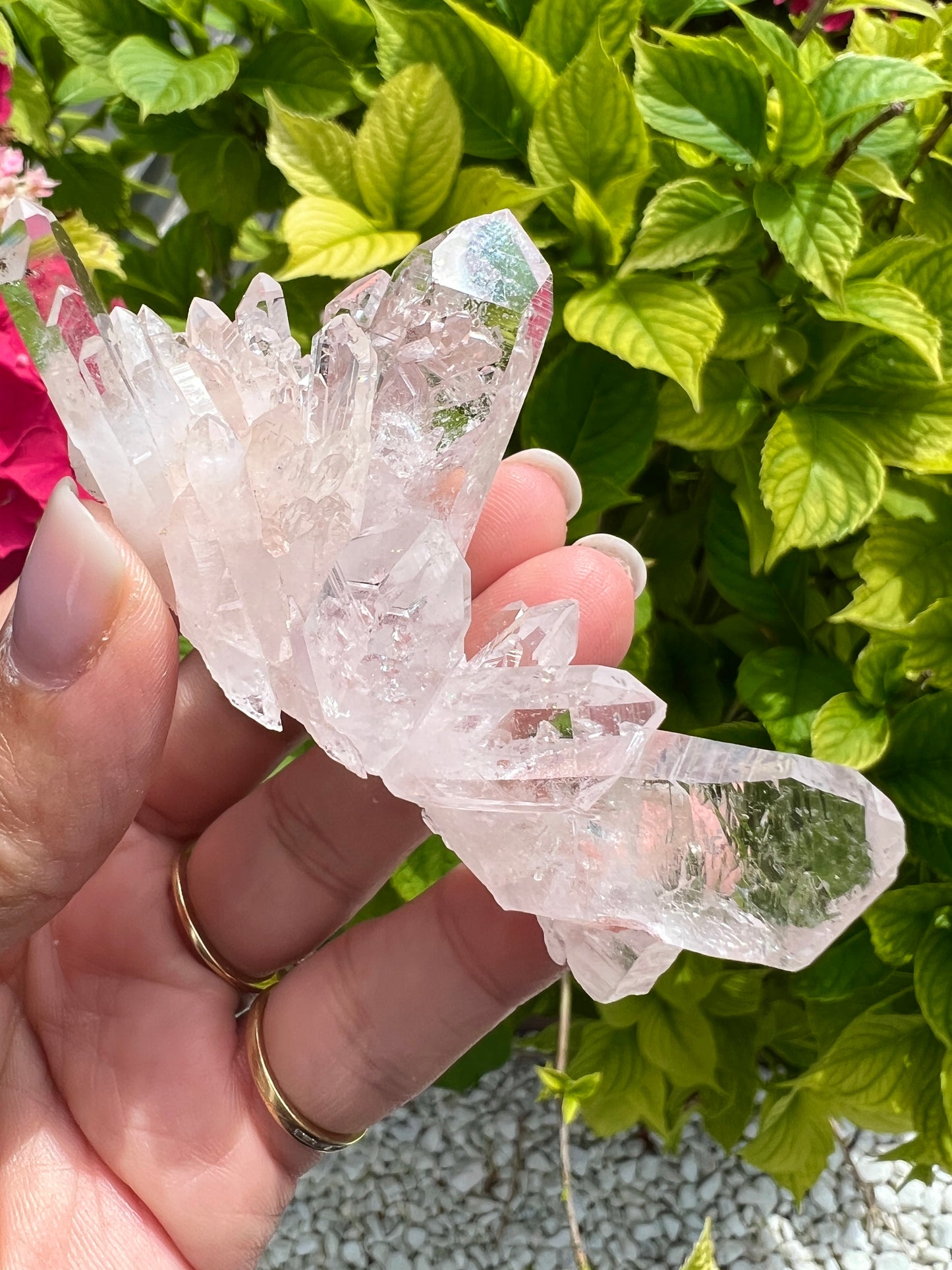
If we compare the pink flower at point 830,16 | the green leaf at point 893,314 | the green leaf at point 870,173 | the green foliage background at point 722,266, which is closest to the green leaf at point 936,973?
the green foliage background at point 722,266

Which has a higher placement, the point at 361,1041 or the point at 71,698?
the point at 71,698

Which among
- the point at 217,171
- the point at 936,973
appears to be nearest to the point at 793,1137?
the point at 936,973

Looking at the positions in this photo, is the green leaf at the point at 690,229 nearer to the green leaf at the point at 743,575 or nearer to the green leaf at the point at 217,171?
the green leaf at the point at 743,575

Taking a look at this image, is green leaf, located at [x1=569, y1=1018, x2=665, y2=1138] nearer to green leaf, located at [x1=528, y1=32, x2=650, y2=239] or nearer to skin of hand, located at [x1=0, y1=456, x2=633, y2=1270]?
skin of hand, located at [x1=0, y1=456, x2=633, y2=1270]

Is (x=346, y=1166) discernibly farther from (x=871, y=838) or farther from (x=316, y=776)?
(x=871, y=838)

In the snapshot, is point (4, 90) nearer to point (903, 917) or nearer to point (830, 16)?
point (830, 16)

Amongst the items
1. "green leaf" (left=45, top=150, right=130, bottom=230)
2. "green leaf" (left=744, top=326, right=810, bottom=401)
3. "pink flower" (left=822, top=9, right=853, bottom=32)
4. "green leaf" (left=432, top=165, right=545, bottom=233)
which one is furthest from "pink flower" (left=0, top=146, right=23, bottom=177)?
"pink flower" (left=822, top=9, right=853, bottom=32)
